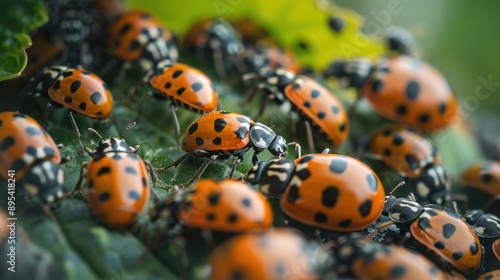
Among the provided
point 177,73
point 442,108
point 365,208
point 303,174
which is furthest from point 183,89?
point 442,108

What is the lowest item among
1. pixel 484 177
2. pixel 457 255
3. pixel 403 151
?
pixel 484 177

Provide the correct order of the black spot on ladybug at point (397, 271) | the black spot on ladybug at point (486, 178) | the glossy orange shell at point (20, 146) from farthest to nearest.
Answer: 1. the black spot on ladybug at point (486, 178)
2. the glossy orange shell at point (20, 146)
3. the black spot on ladybug at point (397, 271)

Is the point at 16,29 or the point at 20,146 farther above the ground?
the point at 16,29

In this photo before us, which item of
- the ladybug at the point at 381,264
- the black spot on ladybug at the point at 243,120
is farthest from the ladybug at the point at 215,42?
the ladybug at the point at 381,264

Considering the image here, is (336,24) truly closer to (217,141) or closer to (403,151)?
(403,151)

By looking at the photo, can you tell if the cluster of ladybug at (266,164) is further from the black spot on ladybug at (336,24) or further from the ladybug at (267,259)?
the black spot on ladybug at (336,24)

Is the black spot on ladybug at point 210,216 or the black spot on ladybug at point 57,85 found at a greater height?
the black spot on ladybug at point 210,216

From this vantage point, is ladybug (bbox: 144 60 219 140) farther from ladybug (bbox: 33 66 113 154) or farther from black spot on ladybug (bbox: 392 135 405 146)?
black spot on ladybug (bbox: 392 135 405 146)
